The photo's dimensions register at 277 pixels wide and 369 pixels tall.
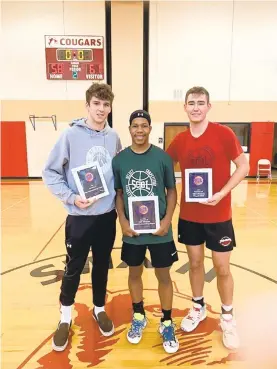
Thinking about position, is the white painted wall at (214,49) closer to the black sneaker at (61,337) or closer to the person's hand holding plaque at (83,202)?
the person's hand holding plaque at (83,202)

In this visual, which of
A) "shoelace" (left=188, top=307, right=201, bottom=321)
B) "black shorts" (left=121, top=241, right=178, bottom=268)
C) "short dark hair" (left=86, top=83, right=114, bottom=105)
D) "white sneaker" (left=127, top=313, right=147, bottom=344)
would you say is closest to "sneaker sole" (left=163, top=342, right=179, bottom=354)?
"white sneaker" (left=127, top=313, right=147, bottom=344)

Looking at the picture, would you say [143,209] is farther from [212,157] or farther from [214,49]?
[214,49]

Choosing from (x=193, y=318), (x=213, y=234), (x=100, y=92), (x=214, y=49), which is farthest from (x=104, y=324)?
(x=214, y=49)

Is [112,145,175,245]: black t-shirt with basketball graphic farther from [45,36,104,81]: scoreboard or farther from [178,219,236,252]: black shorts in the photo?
[45,36,104,81]: scoreboard

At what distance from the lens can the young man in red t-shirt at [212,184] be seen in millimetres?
2072

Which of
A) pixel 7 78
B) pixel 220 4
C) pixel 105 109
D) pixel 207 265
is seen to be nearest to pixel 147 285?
pixel 207 265

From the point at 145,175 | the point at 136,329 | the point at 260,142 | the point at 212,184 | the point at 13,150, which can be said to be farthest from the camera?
→ the point at 260,142

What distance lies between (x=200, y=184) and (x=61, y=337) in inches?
53.7

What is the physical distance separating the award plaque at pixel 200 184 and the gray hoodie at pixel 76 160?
516mm

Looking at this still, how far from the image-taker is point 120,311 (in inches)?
103

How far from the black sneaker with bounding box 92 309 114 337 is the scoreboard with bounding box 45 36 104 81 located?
26.9ft

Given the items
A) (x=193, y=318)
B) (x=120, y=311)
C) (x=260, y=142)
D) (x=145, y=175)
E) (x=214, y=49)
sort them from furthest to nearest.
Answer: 1. (x=260, y=142)
2. (x=214, y=49)
3. (x=120, y=311)
4. (x=193, y=318)
5. (x=145, y=175)

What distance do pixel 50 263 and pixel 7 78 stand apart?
7.45m

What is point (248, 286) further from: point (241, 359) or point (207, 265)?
point (241, 359)
